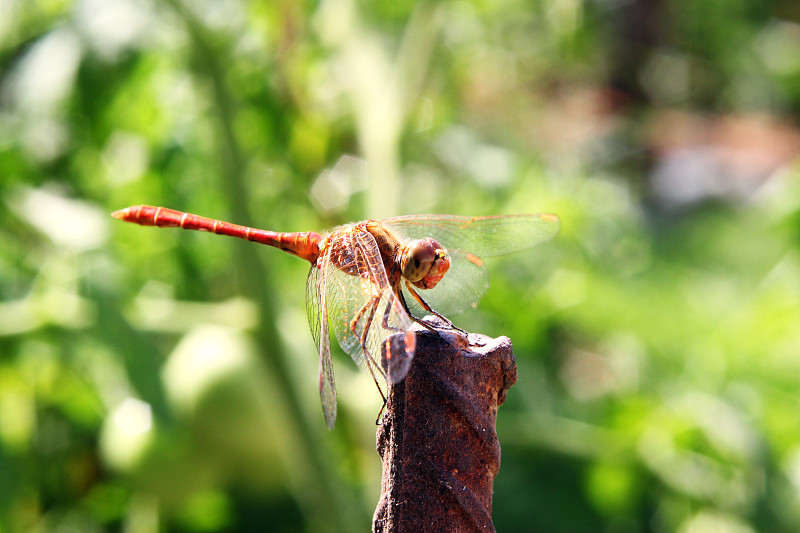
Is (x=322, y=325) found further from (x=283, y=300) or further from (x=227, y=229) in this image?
(x=283, y=300)

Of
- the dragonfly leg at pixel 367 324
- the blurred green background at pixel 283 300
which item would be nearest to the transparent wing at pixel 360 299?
the dragonfly leg at pixel 367 324

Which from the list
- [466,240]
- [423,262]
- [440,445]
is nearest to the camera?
[440,445]

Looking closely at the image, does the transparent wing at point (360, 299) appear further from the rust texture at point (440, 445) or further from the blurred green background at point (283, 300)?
the blurred green background at point (283, 300)

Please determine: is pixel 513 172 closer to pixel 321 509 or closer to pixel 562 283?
pixel 562 283

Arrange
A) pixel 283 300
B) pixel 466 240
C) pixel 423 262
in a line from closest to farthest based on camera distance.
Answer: pixel 423 262 < pixel 466 240 < pixel 283 300

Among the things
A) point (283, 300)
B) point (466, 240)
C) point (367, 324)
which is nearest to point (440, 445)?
point (367, 324)

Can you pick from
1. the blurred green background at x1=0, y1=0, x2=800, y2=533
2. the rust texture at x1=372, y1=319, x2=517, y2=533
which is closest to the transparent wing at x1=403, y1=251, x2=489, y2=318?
the blurred green background at x1=0, y1=0, x2=800, y2=533

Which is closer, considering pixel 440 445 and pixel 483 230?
pixel 440 445
